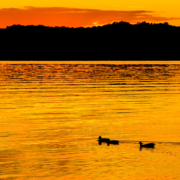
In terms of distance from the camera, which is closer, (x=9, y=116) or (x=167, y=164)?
(x=167, y=164)

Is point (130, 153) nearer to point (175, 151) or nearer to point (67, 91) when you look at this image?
point (175, 151)

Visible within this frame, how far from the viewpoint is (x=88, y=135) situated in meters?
32.4

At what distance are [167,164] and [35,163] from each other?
584cm

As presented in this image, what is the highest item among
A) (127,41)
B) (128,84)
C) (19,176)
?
(127,41)

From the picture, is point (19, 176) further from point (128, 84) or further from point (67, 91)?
point (128, 84)

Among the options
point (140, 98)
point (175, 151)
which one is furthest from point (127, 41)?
point (175, 151)

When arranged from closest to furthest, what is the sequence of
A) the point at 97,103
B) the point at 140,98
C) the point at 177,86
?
1. the point at 97,103
2. the point at 140,98
3. the point at 177,86

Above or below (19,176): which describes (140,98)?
above

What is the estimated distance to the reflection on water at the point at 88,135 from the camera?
80.2 ft

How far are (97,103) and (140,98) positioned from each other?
521cm

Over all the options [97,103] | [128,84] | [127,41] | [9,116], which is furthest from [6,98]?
[127,41]

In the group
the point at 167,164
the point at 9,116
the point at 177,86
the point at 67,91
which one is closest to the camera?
the point at 167,164

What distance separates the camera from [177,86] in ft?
221

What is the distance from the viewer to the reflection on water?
2444cm
